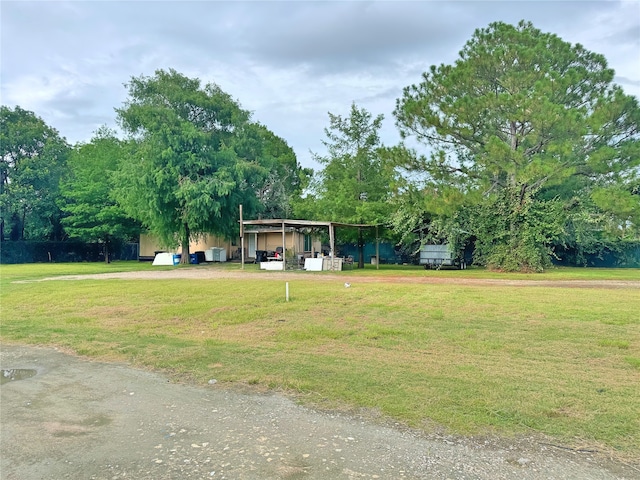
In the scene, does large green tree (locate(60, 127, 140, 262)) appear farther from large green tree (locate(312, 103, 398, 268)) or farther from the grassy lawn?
the grassy lawn

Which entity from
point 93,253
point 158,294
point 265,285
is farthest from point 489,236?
point 93,253

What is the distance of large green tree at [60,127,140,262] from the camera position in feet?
88.8

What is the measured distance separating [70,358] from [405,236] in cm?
1736

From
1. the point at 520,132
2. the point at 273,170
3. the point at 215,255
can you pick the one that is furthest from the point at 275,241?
the point at 520,132

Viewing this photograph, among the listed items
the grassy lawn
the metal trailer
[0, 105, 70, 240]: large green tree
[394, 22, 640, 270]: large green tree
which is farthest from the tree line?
the grassy lawn

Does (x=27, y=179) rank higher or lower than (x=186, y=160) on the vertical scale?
higher

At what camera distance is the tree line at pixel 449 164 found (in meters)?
17.2

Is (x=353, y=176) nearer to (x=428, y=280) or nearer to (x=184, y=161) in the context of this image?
(x=184, y=161)

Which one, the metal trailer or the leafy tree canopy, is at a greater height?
the leafy tree canopy

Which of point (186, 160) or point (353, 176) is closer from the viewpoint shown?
point (186, 160)

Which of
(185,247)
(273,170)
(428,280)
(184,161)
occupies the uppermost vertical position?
(273,170)

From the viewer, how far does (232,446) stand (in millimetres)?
3135

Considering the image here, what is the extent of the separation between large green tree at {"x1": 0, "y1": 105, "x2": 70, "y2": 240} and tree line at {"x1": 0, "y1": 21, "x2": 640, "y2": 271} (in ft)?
11.8

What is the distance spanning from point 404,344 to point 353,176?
18471 mm
